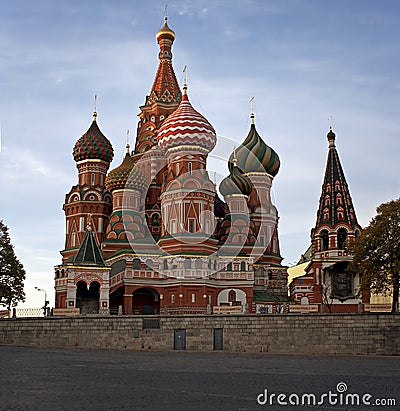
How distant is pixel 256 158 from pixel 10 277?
26.7m

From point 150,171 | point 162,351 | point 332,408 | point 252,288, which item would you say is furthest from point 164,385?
point 150,171

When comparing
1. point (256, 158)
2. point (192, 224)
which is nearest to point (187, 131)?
point (192, 224)

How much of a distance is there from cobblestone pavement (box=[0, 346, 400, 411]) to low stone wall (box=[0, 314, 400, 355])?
8597 mm

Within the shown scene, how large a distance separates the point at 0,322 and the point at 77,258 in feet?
28.9

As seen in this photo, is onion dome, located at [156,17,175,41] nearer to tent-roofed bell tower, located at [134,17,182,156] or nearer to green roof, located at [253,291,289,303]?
tent-roofed bell tower, located at [134,17,182,156]

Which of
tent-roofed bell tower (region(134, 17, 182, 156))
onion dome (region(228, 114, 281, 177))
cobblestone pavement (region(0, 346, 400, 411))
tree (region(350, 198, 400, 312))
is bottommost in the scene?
cobblestone pavement (region(0, 346, 400, 411))

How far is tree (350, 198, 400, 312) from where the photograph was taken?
35469 millimetres

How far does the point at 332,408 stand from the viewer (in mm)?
12203

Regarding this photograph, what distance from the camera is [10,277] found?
42.2 meters

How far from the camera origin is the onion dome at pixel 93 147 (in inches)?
2327

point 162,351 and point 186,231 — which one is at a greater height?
point 186,231

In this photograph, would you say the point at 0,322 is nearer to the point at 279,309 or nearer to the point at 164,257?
the point at 164,257

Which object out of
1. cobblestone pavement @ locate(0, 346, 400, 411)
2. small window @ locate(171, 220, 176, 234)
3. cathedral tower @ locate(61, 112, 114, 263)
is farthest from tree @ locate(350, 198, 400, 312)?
cathedral tower @ locate(61, 112, 114, 263)

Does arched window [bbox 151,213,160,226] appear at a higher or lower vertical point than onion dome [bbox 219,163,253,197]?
lower
